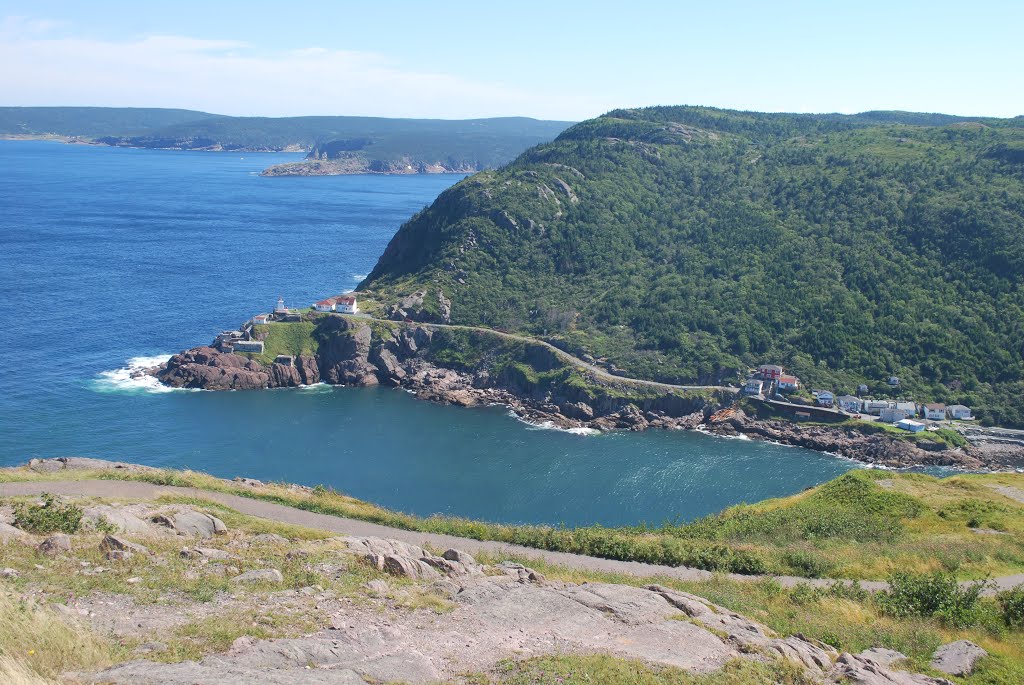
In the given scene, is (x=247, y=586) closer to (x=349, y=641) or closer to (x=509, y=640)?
(x=349, y=641)

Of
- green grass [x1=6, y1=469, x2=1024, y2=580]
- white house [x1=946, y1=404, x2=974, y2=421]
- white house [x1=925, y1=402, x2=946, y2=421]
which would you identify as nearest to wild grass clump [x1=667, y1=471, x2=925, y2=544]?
green grass [x1=6, y1=469, x2=1024, y2=580]

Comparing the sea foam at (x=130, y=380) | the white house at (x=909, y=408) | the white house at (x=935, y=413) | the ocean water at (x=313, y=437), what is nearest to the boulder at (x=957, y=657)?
the ocean water at (x=313, y=437)

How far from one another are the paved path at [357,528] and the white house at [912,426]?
46.6 meters

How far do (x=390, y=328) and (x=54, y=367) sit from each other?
1284 inches

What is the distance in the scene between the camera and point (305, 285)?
123m

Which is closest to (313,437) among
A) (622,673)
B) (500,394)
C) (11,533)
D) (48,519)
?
(500,394)

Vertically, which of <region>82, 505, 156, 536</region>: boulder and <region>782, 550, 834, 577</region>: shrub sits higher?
<region>82, 505, 156, 536</region>: boulder

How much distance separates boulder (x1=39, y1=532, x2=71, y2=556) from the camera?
78.3 ft

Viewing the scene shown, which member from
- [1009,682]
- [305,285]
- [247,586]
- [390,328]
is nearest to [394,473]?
[390,328]

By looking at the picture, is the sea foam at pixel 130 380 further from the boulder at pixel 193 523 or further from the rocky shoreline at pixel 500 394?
the boulder at pixel 193 523

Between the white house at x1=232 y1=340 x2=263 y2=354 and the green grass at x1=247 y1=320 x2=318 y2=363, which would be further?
the green grass at x1=247 y1=320 x2=318 y2=363

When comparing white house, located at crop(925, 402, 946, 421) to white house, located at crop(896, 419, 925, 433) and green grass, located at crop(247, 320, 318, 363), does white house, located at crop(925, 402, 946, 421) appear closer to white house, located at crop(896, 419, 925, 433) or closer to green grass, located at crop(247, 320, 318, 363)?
white house, located at crop(896, 419, 925, 433)

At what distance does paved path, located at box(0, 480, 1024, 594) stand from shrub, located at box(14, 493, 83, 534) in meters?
A: 6.18

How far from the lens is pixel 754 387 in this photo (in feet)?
272
